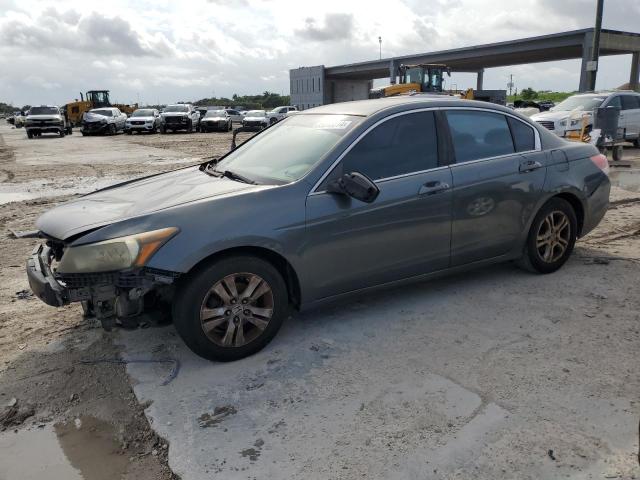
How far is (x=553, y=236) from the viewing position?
16.5ft

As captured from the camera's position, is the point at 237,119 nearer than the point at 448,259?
No

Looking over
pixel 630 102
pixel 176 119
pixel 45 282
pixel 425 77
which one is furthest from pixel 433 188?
pixel 176 119

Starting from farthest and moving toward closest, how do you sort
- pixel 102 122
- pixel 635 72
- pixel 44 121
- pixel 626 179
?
pixel 635 72 → pixel 102 122 → pixel 44 121 → pixel 626 179

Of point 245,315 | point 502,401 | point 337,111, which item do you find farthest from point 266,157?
point 502,401

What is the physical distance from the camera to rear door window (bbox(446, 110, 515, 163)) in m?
4.45

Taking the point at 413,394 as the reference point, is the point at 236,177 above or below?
above

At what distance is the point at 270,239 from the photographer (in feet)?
11.6

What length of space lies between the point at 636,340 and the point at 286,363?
242 cm

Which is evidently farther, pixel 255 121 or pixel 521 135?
pixel 255 121

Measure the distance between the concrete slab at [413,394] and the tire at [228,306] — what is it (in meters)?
0.14

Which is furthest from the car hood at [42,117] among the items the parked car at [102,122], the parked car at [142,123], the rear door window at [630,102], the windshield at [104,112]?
the rear door window at [630,102]

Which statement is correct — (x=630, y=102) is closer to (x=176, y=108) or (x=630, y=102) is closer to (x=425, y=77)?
(x=425, y=77)

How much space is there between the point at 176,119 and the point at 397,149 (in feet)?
105

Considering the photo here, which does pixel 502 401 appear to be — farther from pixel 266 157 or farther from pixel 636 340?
pixel 266 157
